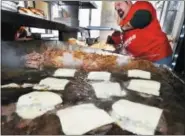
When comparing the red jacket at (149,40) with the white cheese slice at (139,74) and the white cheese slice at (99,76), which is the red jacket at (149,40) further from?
the white cheese slice at (99,76)

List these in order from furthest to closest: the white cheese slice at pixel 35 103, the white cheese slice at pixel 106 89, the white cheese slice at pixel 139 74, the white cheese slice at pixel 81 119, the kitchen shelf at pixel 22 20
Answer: the white cheese slice at pixel 139 74 < the kitchen shelf at pixel 22 20 < the white cheese slice at pixel 106 89 < the white cheese slice at pixel 35 103 < the white cheese slice at pixel 81 119

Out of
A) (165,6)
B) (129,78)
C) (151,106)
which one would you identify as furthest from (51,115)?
(165,6)

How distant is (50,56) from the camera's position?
1928 millimetres

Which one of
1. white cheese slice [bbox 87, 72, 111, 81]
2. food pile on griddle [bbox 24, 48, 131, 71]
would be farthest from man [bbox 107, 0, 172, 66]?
white cheese slice [bbox 87, 72, 111, 81]

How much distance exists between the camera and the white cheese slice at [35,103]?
0.96 meters

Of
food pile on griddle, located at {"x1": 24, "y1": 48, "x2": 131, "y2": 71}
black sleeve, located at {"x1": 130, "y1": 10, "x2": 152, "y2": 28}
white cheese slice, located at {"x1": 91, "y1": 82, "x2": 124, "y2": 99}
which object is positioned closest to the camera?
white cheese slice, located at {"x1": 91, "y1": 82, "x2": 124, "y2": 99}

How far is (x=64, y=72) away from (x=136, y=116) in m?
0.82

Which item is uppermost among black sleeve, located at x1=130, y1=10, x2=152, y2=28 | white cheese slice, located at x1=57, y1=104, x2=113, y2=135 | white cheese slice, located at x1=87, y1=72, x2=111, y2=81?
black sleeve, located at x1=130, y1=10, x2=152, y2=28

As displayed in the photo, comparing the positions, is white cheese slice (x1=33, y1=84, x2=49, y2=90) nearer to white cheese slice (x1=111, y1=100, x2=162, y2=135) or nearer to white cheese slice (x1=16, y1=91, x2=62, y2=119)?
white cheese slice (x1=16, y1=91, x2=62, y2=119)

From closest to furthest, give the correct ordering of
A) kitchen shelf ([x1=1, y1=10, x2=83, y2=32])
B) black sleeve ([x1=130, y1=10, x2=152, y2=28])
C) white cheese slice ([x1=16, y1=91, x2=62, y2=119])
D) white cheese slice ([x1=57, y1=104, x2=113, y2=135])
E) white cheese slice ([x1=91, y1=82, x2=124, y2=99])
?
white cheese slice ([x1=57, y1=104, x2=113, y2=135])
white cheese slice ([x1=16, y1=91, x2=62, y2=119])
white cheese slice ([x1=91, y1=82, x2=124, y2=99])
kitchen shelf ([x1=1, y1=10, x2=83, y2=32])
black sleeve ([x1=130, y1=10, x2=152, y2=28])

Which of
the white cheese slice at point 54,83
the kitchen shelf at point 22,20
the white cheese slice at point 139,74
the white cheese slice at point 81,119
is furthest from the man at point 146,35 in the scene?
the white cheese slice at point 81,119

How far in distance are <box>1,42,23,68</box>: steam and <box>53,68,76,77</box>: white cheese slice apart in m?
0.37

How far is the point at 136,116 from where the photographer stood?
97cm

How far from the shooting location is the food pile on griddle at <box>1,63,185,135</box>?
0.87m
